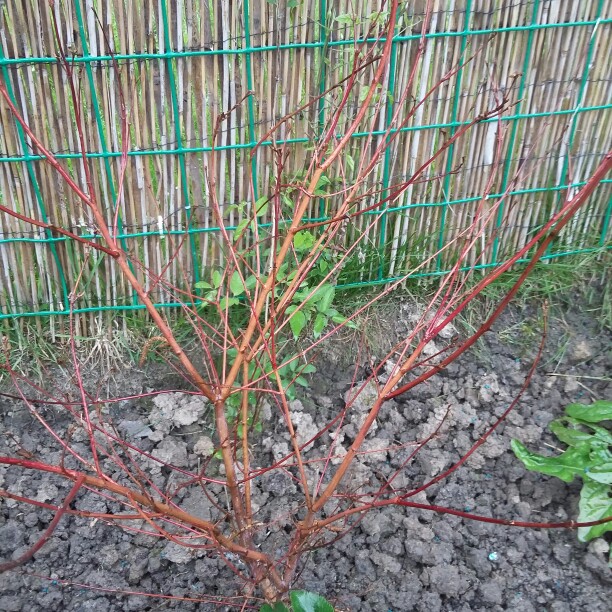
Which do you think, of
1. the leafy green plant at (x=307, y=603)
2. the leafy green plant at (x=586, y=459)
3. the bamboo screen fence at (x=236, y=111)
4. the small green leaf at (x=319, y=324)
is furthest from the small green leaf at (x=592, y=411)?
the leafy green plant at (x=307, y=603)

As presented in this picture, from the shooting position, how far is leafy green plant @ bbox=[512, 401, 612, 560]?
6.91ft

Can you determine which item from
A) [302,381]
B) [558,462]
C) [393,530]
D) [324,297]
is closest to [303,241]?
[324,297]

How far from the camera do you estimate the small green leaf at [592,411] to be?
7.52ft

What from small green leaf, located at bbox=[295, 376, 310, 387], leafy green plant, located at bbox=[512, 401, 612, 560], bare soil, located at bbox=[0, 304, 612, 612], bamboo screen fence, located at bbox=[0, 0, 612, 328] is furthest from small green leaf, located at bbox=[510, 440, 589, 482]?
bamboo screen fence, located at bbox=[0, 0, 612, 328]

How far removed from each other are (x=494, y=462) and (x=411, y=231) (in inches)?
40.3

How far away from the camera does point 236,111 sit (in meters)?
2.49

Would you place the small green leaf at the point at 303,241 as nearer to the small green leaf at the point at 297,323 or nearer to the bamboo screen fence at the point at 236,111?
the small green leaf at the point at 297,323

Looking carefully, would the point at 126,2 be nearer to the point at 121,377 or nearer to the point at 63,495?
the point at 121,377

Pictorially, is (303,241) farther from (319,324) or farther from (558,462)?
(558,462)

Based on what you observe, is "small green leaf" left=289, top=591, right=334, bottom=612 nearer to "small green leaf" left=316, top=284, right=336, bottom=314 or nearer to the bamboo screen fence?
"small green leaf" left=316, top=284, right=336, bottom=314

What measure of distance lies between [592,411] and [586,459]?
196mm

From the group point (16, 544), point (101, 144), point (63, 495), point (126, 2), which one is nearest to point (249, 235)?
point (101, 144)

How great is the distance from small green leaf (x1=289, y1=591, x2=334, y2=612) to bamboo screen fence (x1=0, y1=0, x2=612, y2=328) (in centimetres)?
136

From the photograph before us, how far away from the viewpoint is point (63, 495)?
7.28 feet
